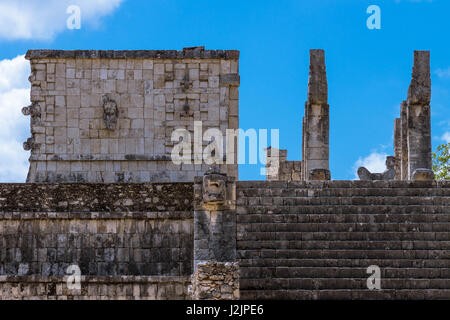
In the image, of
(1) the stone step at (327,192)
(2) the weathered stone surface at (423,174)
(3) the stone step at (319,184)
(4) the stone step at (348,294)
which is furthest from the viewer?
(2) the weathered stone surface at (423,174)

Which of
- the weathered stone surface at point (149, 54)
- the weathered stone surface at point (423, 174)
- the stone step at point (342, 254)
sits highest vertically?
the weathered stone surface at point (149, 54)

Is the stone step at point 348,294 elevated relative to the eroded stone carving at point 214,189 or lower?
lower

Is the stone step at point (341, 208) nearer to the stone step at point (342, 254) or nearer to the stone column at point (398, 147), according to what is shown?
the stone step at point (342, 254)

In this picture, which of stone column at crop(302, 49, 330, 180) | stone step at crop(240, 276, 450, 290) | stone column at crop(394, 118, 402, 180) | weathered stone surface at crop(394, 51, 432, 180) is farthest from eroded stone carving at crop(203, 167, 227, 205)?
stone column at crop(394, 118, 402, 180)

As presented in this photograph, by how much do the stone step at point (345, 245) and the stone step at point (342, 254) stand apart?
10 centimetres

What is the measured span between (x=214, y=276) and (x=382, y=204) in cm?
356

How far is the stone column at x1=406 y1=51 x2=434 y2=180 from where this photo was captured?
1920 centimetres

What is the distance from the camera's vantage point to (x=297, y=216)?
52.3 feet

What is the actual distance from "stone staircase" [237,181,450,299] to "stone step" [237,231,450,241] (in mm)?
17

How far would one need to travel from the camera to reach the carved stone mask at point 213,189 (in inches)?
608

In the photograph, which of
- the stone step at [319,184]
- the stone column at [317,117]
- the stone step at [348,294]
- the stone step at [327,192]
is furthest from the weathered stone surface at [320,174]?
the stone step at [348,294]

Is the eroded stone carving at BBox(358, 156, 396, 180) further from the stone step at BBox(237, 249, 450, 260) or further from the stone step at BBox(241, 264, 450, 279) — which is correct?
the stone step at BBox(241, 264, 450, 279)

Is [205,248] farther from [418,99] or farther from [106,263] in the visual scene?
[418,99]
